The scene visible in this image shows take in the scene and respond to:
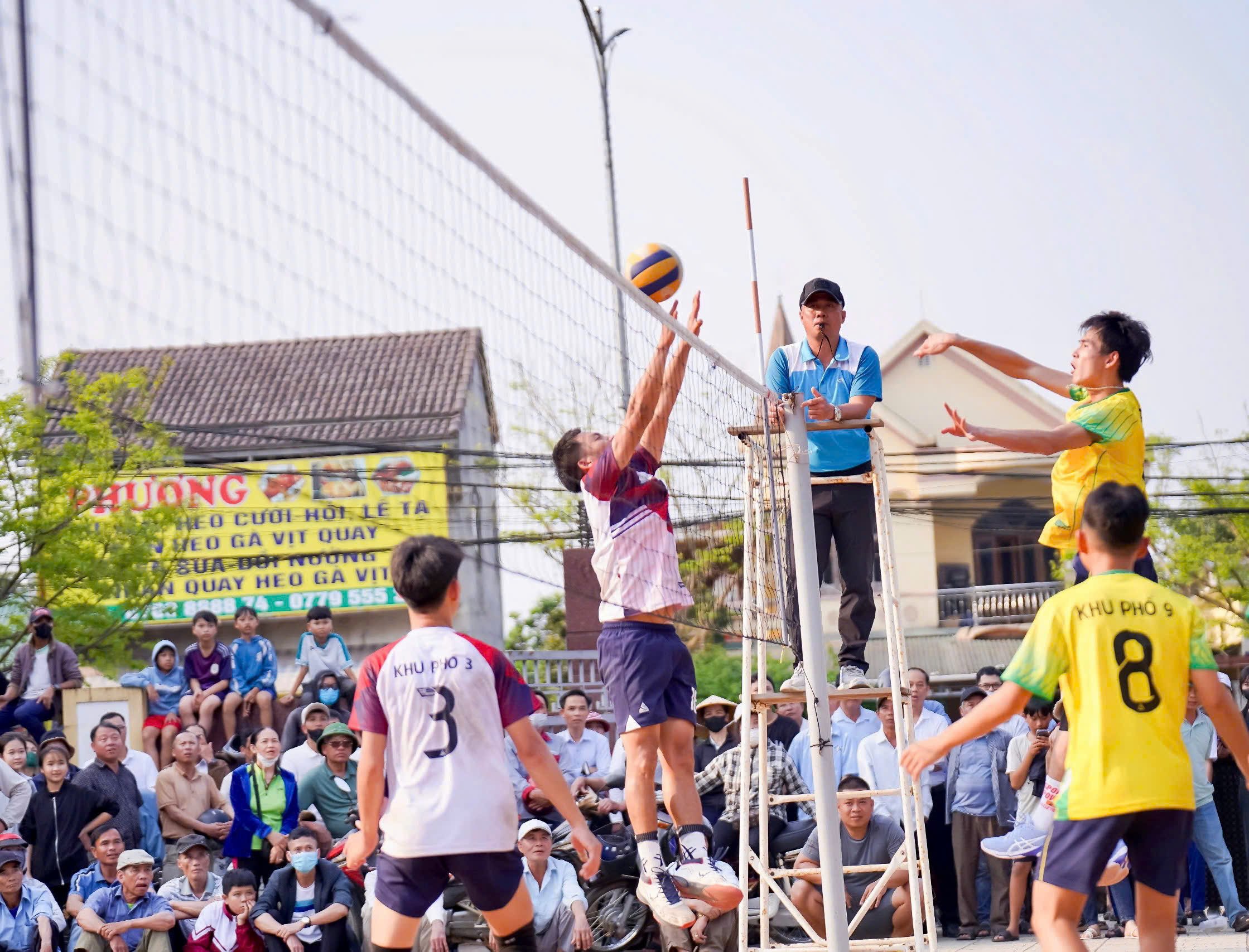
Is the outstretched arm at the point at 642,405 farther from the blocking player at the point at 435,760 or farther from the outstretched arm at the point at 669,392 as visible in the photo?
the blocking player at the point at 435,760

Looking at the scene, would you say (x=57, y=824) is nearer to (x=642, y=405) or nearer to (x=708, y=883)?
(x=708, y=883)

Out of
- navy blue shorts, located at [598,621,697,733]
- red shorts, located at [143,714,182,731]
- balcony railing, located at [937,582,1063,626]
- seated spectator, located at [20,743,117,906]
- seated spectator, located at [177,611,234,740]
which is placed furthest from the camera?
balcony railing, located at [937,582,1063,626]

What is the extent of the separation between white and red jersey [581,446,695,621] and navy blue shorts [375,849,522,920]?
1720 mm

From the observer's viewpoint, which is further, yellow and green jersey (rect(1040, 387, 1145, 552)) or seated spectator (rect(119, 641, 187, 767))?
seated spectator (rect(119, 641, 187, 767))

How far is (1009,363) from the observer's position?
727 cm

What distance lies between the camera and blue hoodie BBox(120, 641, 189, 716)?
15.2 meters

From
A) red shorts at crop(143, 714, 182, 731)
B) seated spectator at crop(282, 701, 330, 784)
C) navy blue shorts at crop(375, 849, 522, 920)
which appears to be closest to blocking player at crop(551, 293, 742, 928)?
navy blue shorts at crop(375, 849, 522, 920)

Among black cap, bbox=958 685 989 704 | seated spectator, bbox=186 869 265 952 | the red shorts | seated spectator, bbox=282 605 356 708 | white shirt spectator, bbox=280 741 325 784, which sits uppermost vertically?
seated spectator, bbox=282 605 356 708

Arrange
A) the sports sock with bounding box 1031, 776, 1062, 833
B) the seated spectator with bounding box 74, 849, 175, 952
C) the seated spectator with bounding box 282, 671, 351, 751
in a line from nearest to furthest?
the sports sock with bounding box 1031, 776, 1062, 833
the seated spectator with bounding box 74, 849, 175, 952
the seated spectator with bounding box 282, 671, 351, 751

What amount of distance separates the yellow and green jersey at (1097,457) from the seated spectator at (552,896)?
6025 millimetres

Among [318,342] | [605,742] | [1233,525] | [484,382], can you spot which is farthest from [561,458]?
[1233,525]

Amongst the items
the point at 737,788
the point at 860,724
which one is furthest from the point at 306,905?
the point at 860,724

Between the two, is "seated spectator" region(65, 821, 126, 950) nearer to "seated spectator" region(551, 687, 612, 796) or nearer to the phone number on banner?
"seated spectator" region(551, 687, 612, 796)

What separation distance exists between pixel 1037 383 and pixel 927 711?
17.7ft
